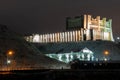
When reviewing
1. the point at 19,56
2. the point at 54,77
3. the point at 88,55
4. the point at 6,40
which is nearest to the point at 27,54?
the point at 19,56

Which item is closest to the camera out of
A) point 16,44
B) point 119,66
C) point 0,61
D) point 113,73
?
point 113,73

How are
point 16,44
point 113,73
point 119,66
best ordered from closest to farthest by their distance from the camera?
point 113,73 < point 119,66 < point 16,44

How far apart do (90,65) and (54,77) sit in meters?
27.8

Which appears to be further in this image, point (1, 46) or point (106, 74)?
point (1, 46)

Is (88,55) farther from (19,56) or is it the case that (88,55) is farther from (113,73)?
(113,73)

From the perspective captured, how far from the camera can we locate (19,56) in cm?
16050

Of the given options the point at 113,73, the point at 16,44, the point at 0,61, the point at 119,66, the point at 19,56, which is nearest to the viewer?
the point at 113,73

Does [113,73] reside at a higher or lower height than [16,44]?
lower

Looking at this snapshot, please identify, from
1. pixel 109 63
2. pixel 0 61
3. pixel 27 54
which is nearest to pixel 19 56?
pixel 27 54

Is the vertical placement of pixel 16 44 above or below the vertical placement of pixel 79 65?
above

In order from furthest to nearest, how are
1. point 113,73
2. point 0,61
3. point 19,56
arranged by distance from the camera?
point 19,56, point 0,61, point 113,73

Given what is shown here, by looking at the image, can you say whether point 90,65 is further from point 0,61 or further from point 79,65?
point 0,61

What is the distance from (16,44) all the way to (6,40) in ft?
20.8

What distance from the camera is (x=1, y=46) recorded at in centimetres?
16988
